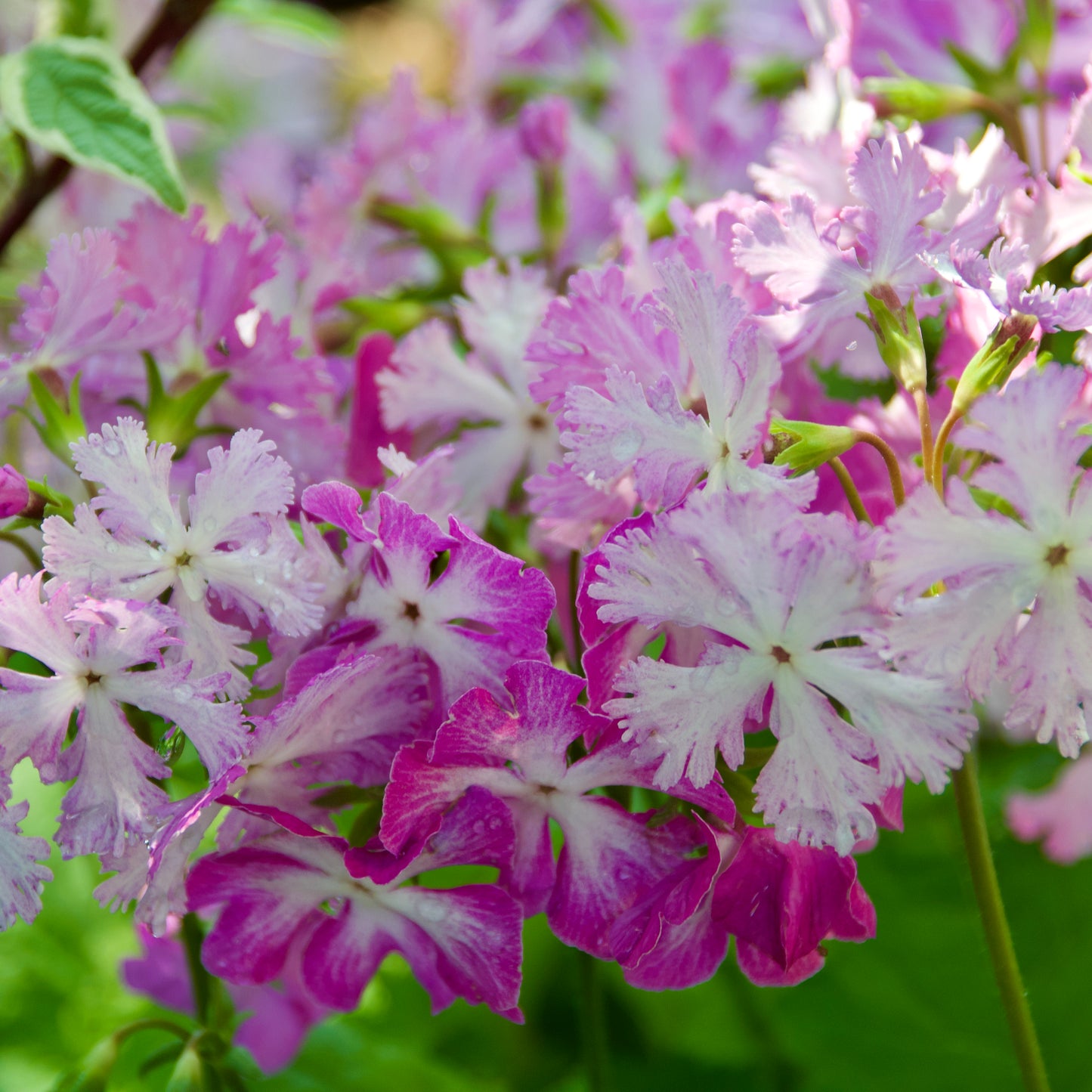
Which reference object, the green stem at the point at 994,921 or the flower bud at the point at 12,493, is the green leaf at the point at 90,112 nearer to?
the flower bud at the point at 12,493

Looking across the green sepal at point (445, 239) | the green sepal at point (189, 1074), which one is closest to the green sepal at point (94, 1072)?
the green sepal at point (189, 1074)

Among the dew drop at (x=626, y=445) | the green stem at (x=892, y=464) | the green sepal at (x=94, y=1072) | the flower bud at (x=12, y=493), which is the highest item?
the dew drop at (x=626, y=445)

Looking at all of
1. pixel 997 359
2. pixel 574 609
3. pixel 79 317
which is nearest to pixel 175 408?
pixel 79 317

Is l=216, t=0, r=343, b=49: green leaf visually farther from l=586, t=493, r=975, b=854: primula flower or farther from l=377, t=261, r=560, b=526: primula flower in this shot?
l=586, t=493, r=975, b=854: primula flower

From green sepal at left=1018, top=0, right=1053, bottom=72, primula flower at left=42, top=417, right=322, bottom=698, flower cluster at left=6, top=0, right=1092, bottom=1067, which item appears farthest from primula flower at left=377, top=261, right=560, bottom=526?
green sepal at left=1018, top=0, right=1053, bottom=72

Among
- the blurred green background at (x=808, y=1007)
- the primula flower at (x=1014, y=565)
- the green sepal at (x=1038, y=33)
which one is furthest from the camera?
the blurred green background at (x=808, y=1007)

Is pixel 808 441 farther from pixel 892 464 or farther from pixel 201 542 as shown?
pixel 201 542
